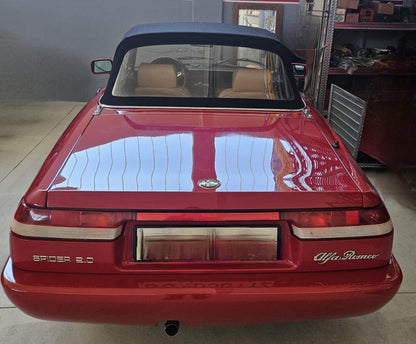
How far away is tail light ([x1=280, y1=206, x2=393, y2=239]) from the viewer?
1664 millimetres

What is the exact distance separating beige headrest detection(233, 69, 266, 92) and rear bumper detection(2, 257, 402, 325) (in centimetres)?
146

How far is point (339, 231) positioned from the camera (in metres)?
1.69

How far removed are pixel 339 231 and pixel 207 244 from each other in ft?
1.69

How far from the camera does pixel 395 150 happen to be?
14.9 feet

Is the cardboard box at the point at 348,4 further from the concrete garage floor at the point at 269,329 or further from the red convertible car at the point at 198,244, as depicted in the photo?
the red convertible car at the point at 198,244

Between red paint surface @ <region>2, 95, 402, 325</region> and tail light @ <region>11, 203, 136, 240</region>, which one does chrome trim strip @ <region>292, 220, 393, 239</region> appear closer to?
red paint surface @ <region>2, 95, 402, 325</region>

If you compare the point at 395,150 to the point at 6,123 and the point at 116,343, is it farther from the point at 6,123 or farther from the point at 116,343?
the point at 6,123

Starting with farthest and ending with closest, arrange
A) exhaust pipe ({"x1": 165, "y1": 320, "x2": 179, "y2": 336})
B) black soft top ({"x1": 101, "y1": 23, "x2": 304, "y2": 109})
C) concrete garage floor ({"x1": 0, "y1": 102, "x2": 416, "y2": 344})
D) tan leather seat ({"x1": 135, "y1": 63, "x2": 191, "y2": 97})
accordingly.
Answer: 1. tan leather seat ({"x1": 135, "y1": 63, "x2": 191, "y2": 97})
2. black soft top ({"x1": 101, "y1": 23, "x2": 304, "y2": 109})
3. concrete garage floor ({"x1": 0, "y1": 102, "x2": 416, "y2": 344})
4. exhaust pipe ({"x1": 165, "y1": 320, "x2": 179, "y2": 336})

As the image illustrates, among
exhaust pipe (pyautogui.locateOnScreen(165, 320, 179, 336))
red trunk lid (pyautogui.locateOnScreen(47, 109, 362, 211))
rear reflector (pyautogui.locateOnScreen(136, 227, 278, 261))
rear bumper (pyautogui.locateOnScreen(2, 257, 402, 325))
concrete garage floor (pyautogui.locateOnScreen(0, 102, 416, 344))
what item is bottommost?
concrete garage floor (pyautogui.locateOnScreen(0, 102, 416, 344))

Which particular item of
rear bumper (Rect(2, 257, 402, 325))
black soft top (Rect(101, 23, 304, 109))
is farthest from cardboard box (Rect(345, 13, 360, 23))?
rear bumper (Rect(2, 257, 402, 325))

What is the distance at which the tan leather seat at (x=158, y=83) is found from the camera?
2.76 metres

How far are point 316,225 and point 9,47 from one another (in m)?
7.07

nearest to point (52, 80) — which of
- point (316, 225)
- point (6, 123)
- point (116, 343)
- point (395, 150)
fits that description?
point (6, 123)

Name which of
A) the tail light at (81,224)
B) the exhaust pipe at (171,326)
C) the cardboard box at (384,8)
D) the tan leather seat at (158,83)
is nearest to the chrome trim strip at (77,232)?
the tail light at (81,224)
